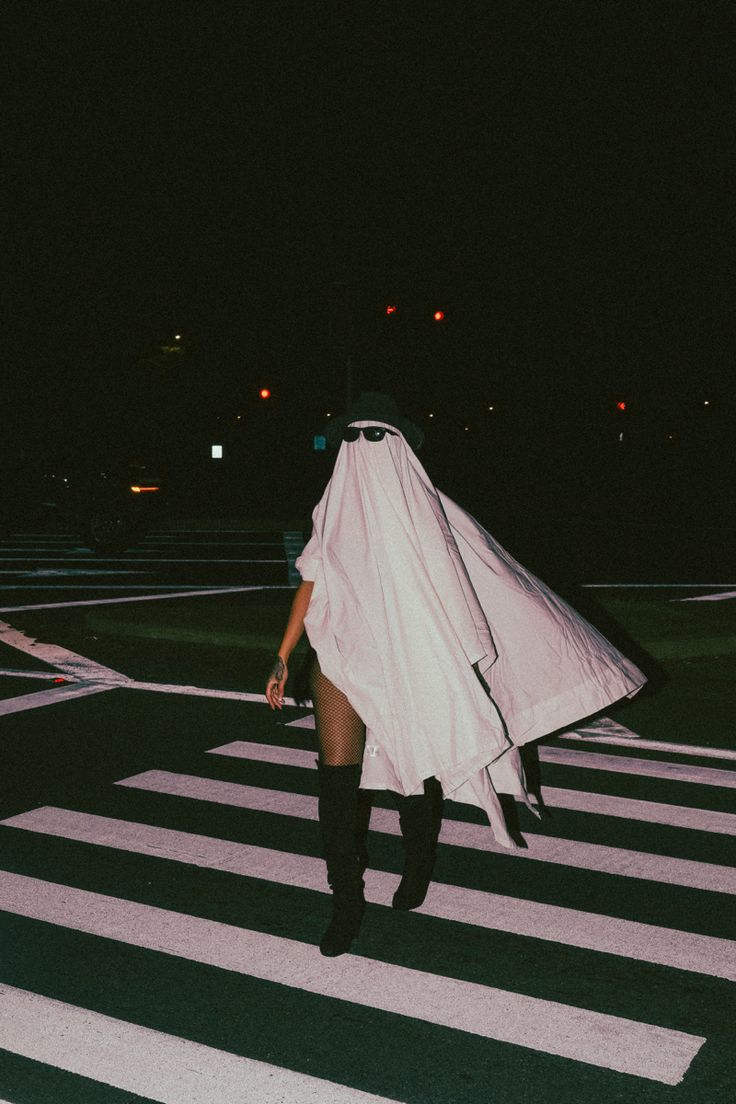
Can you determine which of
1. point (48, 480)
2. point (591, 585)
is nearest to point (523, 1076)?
point (591, 585)

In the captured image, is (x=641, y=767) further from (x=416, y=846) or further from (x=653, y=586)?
(x=653, y=586)

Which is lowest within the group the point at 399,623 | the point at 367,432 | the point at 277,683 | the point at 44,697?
the point at 44,697

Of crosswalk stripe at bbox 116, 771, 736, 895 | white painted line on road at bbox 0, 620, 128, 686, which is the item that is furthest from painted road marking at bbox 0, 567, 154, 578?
crosswalk stripe at bbox 116, 771, 736, 895

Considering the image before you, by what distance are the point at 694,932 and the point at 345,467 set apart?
2114 mm

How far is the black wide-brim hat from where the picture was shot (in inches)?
164

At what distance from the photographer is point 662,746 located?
7.38 metres

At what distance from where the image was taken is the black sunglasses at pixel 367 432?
412cm

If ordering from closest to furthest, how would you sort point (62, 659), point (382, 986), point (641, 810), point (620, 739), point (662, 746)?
point (382, 986) < point (641, 810) < point (662, 746) < point (620, 739) < point (62, 659)

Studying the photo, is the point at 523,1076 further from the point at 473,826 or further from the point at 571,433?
the point at 571,433

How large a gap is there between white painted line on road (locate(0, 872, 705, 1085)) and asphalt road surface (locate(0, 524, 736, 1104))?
1 centimetres

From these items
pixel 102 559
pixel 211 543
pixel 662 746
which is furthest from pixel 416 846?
pixel 211 543

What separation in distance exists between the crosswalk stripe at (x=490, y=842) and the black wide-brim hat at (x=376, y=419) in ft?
6.58

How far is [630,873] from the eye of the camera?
4.92 meters

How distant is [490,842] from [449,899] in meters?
0.76
